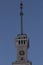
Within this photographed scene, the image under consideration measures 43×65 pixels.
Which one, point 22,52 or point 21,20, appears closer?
point 22,52

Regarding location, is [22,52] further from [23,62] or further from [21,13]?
[21,13]

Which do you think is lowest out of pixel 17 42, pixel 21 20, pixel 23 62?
pixel 23 62

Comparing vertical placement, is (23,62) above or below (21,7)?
below

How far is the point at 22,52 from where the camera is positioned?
83.8 meters

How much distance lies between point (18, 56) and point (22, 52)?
1962 mm

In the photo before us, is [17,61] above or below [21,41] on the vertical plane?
below

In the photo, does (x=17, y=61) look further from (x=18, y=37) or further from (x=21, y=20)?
(x=21, y=20)

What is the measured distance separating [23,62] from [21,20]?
16.6 metres

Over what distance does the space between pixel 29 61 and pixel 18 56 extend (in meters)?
3.70

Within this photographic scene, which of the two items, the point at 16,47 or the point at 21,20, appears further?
the point at 21,20

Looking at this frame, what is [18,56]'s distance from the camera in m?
82.8

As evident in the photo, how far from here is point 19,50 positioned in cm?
8344

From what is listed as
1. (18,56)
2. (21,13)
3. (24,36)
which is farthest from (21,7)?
(18,56)

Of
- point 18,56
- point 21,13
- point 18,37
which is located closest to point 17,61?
point 18,56
